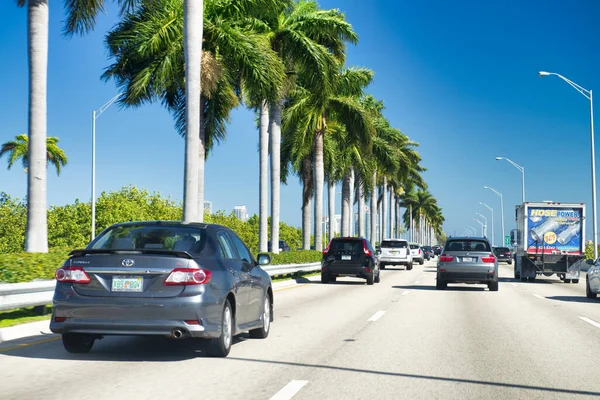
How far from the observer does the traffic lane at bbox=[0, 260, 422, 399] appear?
7.73 metres

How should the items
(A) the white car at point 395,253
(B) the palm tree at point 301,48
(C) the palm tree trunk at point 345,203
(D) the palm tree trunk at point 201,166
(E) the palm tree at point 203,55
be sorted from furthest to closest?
(C) the palm tree trunk at point 345,203 → (A) the white car at point 395,253 → (B) the palm tree at point 301,48 → (D) the palm tree trunk at point 201,166 → (E) the palm tree at point 203,55

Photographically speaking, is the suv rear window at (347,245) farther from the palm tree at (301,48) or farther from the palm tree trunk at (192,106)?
the palm tree at (301,48)

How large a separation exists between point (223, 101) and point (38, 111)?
1226cm

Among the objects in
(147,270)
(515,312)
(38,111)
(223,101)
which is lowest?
(515,312)

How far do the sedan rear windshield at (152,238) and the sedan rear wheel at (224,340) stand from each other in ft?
2.79

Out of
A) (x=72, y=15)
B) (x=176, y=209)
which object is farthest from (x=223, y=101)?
(x=176, y=209)

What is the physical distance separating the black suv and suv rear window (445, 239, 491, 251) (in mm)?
3629

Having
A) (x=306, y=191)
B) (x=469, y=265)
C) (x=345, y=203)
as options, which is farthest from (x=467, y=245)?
(x=345, y=203)

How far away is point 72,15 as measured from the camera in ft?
71.2

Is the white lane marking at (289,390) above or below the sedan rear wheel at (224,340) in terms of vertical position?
below

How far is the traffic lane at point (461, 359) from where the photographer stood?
315 inches

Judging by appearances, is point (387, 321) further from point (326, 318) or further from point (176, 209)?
point (176, 209)

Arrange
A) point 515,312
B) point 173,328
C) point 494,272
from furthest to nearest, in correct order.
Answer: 1. point 494,272
2. point 515,312
3. point 173,328

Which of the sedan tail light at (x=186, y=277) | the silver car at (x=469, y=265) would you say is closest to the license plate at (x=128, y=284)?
the sedan tail light at (x=186, y=277)
